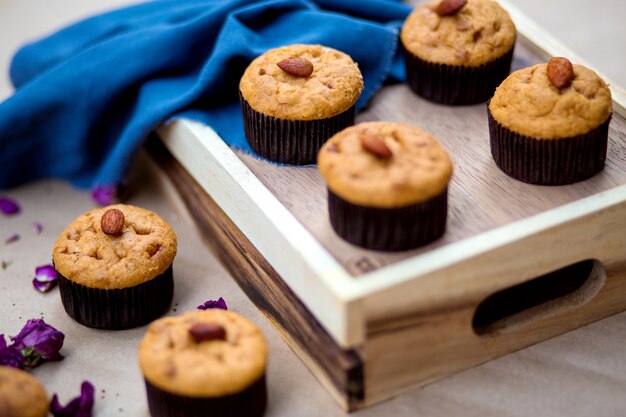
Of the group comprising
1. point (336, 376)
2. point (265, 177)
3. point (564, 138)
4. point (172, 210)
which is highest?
point (564, 138)

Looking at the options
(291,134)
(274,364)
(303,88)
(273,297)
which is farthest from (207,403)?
(303,88)

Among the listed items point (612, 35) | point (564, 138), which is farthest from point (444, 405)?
point (612, 35)

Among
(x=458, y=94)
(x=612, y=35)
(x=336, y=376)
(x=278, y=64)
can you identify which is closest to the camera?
(x=336, y=376)

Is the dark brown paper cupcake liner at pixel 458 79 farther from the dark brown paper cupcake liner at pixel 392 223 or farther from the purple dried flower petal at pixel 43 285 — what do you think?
the purple dried flower petal at pixel 43 285

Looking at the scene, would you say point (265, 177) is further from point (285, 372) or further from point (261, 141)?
point (285, 372)

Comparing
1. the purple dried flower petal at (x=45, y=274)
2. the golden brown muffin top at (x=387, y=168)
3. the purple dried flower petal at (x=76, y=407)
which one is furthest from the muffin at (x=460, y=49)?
the purple dried flower petal at (x=76, y=407)

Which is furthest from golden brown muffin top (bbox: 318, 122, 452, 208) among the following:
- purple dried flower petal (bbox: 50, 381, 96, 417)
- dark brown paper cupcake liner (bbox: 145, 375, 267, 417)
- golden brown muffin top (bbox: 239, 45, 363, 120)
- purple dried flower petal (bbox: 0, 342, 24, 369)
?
purple dried flower petal (bbox: 0, 342, 24, 369)
